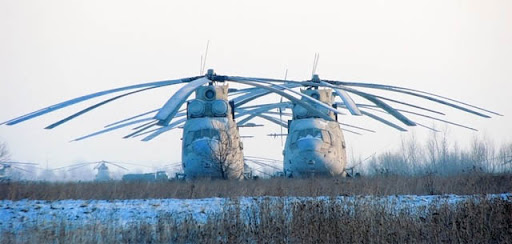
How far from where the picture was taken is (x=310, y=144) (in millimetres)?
32375

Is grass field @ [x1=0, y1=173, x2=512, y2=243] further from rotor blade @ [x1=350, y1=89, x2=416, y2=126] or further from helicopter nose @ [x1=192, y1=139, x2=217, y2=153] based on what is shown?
helicopter nose @ [x1=192, y1=139, x2=217, y2=153]

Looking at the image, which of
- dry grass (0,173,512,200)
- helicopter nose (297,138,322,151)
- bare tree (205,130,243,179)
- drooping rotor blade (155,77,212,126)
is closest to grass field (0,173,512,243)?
drooping rotor blade (155,77,212,126)

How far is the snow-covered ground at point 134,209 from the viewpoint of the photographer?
14469 mm

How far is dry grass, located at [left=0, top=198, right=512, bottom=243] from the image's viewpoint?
11.6 m

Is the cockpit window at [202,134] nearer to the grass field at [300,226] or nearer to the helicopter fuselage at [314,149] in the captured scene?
the helicopter fuselage at [314,149]

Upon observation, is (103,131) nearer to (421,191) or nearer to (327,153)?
(421,191)

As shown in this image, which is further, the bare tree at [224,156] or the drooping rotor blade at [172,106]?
the bare tree at [224,156]

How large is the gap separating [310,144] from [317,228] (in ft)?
67.4

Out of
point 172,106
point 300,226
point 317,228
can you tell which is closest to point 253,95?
point 172,106

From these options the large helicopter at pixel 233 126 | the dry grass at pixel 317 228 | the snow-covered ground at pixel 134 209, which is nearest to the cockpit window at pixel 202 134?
the large helicopter at pixel 233 126

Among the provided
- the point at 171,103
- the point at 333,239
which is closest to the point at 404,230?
the point at 333,239

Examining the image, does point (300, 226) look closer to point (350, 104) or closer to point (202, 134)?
point (350, 104)

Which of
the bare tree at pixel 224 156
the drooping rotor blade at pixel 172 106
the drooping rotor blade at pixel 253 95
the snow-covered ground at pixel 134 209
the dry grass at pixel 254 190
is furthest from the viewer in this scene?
the drooping rotor blade at pixel 253 95

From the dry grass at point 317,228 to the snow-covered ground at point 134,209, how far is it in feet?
1.72
